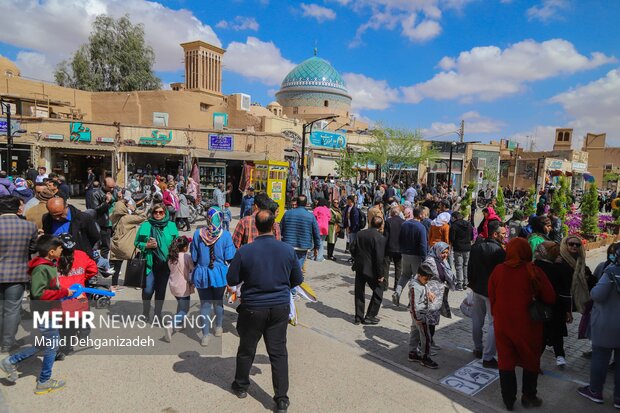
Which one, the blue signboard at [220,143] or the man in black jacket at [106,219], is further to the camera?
the blue signboard at [220,143]

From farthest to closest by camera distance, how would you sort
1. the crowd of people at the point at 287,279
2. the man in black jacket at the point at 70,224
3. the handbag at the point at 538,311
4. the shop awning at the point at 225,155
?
the shop awning at the point at 225,155
the man in black jacket at the point at 70,224
the handbag at the point at 538,311
the crowd of people at the point at 287,279

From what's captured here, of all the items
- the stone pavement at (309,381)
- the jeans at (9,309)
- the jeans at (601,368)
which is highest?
the jeans at (9,309)

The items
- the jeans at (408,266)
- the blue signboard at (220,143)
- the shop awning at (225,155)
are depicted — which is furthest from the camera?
the blue signboard at (220,143)

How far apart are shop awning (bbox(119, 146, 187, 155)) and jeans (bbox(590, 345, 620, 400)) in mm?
20877

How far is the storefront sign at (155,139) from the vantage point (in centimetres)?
2173

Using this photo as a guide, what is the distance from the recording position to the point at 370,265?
5.55m

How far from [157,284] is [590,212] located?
13562mm

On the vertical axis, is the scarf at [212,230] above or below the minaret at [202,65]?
below

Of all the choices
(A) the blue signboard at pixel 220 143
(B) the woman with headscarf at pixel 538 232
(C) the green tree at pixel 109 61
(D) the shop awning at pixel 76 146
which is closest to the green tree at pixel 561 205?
(B) the woman with headscarf at pixel 538 232

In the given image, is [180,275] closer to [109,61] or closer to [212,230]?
[212,230]

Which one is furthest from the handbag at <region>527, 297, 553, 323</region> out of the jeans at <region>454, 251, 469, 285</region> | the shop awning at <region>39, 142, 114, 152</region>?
the shop awning at <region>39, 142, 114, 152</region>

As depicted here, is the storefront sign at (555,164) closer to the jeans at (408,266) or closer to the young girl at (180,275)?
the jeans at (408,266)

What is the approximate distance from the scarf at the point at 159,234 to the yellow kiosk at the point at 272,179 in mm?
9082

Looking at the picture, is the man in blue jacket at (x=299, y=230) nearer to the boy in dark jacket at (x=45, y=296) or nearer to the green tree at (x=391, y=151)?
the boy in dark jacket at (x=45, y=296)
